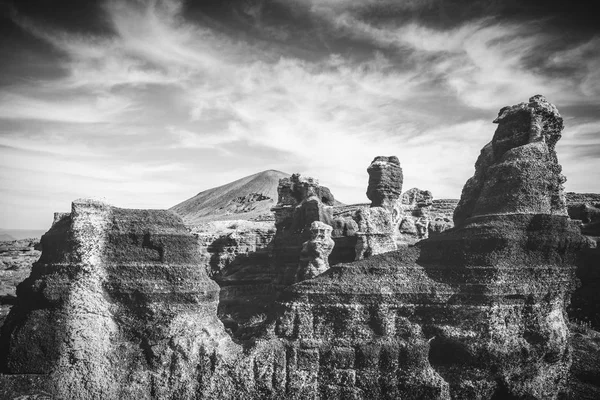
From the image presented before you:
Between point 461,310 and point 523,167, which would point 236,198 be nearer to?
point 523,167

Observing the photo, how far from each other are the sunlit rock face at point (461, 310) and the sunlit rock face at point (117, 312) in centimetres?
300

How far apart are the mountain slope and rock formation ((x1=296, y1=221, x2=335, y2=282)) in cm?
6548

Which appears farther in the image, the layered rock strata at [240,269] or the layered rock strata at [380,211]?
the layered rock strata at [240,269]

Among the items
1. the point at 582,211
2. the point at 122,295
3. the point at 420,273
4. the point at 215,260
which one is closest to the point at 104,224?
the point at 122,295

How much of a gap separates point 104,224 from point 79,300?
247cm

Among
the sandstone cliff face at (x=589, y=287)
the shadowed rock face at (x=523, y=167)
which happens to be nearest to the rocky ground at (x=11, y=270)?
the shadowed rock face at (x=523, y=167)

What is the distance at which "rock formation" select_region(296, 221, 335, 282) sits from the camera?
75.5 ft

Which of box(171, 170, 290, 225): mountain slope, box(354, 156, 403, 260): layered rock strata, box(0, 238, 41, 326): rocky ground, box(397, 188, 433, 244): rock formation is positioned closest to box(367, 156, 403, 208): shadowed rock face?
box(354, 156, 403, 260): layered rock strata

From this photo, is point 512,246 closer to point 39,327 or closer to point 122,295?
point 122,295

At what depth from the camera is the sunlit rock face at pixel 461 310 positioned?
13.8 metres

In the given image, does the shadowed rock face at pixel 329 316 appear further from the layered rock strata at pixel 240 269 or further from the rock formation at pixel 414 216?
the rock formation at pixel 414 216

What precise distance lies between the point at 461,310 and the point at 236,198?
89.1 metres

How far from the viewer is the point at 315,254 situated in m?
23.2

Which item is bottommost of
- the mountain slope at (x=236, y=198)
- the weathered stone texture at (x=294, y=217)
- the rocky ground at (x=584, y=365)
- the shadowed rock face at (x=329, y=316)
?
the rocky ground at (x=584, y=365)
